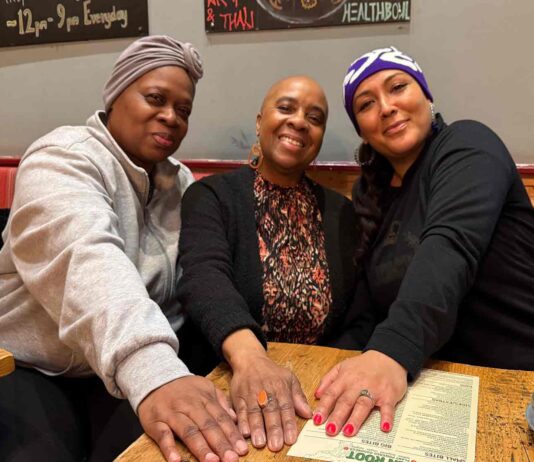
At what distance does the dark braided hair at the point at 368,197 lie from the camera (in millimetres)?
1464

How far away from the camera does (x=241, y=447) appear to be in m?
0.75

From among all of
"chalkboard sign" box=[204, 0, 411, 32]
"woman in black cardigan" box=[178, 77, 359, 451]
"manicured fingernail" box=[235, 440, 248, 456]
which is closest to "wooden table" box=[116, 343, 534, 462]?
"manicured fingernail" box=[235, 440, 248, 456]

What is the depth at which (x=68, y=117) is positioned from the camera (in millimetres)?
2346

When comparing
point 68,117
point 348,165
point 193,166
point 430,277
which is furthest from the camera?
point 68,117

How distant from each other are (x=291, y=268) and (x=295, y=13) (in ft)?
3.45

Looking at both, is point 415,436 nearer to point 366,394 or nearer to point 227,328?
point 366,394

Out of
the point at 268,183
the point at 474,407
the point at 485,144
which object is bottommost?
the point at 474,407

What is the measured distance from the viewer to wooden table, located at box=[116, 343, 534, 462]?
75cm

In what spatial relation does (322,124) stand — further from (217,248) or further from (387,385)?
(387,385)

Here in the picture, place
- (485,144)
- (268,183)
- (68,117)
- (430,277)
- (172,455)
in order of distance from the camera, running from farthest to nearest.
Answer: (68,117) < (268,183) < (485,144) < (430,277) < (172,455)

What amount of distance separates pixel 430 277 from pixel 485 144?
15.6 inches

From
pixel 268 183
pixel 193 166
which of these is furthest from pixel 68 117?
pixel 268 183

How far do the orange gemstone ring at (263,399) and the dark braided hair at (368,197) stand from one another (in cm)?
69

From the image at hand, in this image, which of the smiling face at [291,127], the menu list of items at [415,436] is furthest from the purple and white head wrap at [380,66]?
the menu list of items at [415,436]
